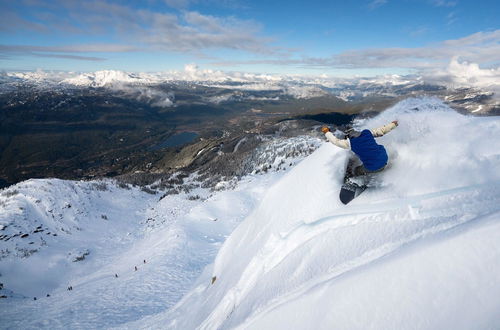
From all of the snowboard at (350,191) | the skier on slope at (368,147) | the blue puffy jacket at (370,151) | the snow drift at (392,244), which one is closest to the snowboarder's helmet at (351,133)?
the skier on slope at (368,147)

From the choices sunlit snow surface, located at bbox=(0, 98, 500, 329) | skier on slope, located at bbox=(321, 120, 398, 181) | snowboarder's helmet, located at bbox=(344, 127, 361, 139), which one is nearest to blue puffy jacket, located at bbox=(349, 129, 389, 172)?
skier on slope, located at bbox=(321, 120, 398, 181)

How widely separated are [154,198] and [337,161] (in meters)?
49.0

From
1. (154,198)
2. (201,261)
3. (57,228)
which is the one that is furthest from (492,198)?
(154,198)

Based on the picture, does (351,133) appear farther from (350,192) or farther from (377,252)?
(377,252)

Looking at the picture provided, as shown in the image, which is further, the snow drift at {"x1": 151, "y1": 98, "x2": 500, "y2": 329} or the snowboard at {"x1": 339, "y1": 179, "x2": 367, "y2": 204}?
the snowboard at {"x1": 339, "y1": 179, "x2": 367, "y2": 204}

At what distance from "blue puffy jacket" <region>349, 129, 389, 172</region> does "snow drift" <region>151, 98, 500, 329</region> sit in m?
0.47

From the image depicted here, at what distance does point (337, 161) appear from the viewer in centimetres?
864

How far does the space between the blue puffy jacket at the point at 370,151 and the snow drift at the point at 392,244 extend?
1.54ft

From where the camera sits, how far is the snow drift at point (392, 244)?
3559 millimetres

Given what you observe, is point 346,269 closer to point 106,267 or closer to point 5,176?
point 106,267

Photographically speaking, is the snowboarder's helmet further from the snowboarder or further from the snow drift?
the snow drift

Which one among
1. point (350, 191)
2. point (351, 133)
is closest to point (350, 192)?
point (350, 191)

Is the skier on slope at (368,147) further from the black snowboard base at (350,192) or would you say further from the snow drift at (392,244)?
the black snowboard base at (350,192)

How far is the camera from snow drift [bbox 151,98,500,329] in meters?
3.56
